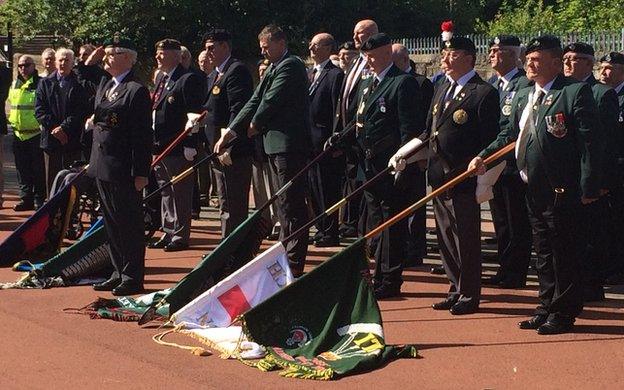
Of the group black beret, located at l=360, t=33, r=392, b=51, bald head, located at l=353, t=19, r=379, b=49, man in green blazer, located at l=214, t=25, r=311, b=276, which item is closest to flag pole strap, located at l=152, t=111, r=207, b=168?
man in green blazer, located at l=214, t=25, r=311, b=276

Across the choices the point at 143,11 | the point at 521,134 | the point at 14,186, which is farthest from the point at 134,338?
the point at 143,11

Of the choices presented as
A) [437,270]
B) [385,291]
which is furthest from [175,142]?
[385,291]

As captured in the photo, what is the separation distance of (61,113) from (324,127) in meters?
3.26

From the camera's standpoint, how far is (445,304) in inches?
363

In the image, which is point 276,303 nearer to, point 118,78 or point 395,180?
point 395,180

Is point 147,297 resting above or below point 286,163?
below

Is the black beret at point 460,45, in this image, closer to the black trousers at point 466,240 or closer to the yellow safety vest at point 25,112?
the black trousers at point 466,240

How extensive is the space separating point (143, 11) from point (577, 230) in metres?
18.9

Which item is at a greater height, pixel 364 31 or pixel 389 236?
pixel 364 31

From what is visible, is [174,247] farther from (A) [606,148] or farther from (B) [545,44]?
(B) [545,44]

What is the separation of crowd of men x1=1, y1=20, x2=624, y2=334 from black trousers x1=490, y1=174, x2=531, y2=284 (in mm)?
12

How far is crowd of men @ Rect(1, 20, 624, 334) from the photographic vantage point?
A: 8.28 metres

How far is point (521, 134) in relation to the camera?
27.7ft

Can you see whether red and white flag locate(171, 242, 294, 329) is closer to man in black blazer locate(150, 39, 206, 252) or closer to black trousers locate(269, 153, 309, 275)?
black trousers locate(269, 153, 309, 275)
